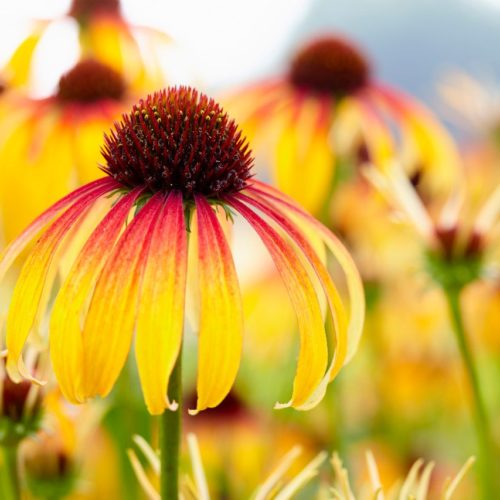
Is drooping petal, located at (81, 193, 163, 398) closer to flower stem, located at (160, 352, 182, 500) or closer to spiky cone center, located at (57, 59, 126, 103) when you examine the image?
flower stem, located at (160, 352, 182, 500)

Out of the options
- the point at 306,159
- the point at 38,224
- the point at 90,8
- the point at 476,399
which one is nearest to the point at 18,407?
the point at 38,224

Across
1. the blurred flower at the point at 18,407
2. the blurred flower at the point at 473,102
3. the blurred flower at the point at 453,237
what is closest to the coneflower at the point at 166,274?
the blurred flower at the point at 18,407

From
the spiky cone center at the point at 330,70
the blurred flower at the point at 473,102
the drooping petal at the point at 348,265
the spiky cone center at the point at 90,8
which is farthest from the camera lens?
the blurred flower at the point at 473,102

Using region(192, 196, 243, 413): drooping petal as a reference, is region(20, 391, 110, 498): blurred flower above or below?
below

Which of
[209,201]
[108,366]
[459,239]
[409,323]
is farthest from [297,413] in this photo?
[108,366]

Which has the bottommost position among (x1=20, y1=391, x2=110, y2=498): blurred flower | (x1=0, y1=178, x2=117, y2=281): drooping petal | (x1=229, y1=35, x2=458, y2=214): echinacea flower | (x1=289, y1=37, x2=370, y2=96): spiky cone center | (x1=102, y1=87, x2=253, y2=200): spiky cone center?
(x1=20, y1=391, x2=110, y2=498): blurred flower

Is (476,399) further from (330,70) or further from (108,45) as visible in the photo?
(108,45)

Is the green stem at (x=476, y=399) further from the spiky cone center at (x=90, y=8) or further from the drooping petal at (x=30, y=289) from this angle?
the spiky cone center at (x=90, y=8)

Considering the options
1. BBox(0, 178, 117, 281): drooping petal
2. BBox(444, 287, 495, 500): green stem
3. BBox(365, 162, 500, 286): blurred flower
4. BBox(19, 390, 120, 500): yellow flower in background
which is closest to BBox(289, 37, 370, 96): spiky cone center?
BBox(365, 162, 500, 286): blurred flower
